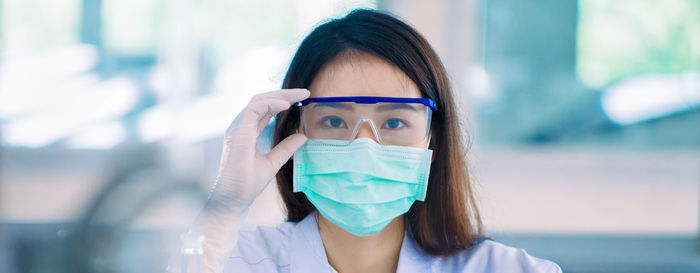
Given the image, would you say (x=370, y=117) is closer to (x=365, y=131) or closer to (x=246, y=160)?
(x=365, y=131)

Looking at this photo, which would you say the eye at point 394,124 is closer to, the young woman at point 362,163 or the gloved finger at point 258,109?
the young woman at point 362,163

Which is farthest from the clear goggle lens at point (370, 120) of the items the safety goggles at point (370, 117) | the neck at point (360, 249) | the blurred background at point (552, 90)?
the blurred background at point (552, 90)

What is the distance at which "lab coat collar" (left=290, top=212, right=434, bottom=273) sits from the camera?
1.32 metres

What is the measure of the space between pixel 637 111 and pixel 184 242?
366 centimetres

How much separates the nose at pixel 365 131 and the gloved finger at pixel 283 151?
0.12 m

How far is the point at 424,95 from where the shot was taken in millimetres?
1306

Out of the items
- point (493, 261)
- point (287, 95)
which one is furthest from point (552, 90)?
point (287, 95)

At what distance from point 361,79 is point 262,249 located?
1.53ft

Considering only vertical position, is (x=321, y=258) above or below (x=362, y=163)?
below

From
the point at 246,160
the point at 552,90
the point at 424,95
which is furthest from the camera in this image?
the point at 552,90

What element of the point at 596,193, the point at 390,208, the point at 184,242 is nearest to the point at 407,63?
the point at 390,208

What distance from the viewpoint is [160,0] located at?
119 inches

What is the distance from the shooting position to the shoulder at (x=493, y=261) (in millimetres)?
1299

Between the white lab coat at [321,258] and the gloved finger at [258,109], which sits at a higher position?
the gloved finger at [258,109]
